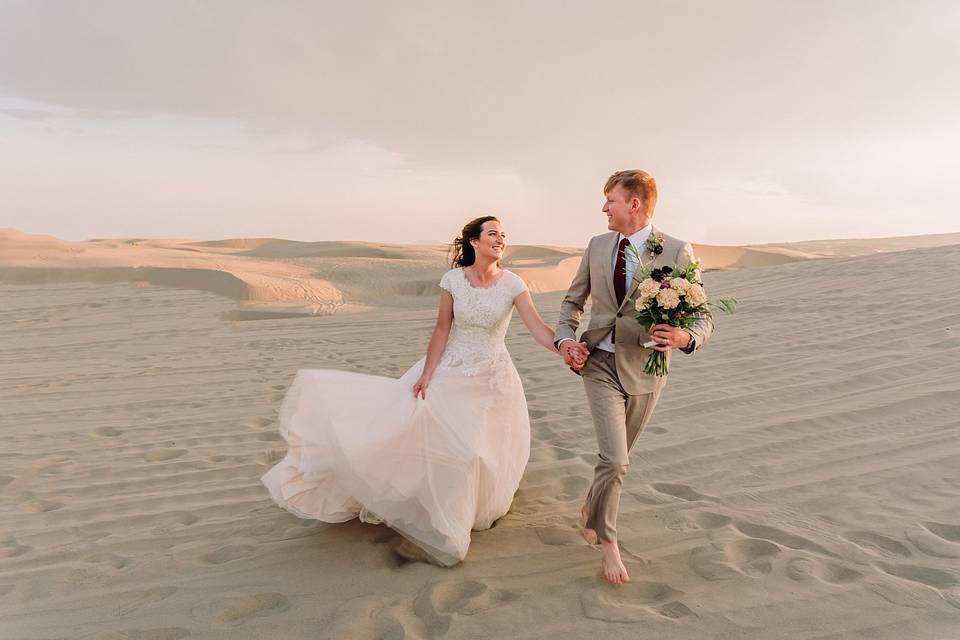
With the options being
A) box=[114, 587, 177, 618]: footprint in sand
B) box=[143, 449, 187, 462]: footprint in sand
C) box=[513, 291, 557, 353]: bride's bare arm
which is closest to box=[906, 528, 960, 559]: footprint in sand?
box=[513, 291, 557, 353]: bride's bare arm

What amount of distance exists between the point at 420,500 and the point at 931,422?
4.33 m

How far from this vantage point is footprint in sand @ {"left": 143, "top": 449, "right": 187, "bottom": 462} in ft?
17.6

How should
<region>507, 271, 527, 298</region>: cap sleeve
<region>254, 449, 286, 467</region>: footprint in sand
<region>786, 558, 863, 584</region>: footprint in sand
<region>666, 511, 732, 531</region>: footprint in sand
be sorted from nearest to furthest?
<region>786, 558, 863, 584</region>: footprint in sand → <region>666, 511, 732, 531</region>: footprint in sand → <region>507, 271, 527, 298</region>: cap sleeve → <region>254, 449, 286, 467</region>: footprint in sand

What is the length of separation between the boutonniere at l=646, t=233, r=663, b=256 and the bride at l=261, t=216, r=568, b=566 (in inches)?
31.8

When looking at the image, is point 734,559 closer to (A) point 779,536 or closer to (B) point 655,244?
(A) point 779,536

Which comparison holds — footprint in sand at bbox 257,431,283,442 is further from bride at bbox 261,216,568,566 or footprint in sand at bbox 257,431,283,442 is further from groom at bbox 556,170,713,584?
groom at bbox 556,170,713,584

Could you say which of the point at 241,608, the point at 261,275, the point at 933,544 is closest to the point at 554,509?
the point at 241,608

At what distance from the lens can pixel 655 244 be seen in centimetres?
347

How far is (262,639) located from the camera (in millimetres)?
2959

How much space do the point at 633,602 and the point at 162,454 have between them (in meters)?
4.11

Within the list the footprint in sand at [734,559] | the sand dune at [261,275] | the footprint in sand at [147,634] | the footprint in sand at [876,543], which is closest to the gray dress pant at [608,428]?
the footprint in sand at [734,559]

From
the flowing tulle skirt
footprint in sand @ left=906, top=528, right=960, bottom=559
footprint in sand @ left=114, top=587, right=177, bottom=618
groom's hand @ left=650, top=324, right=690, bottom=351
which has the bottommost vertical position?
footprint in sand @ left=114, top=587, right=177, bottom=618

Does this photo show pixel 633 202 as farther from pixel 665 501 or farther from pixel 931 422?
pixel 931 422

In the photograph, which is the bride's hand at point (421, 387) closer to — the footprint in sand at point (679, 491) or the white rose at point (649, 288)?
the white rose at point (649, 288)
